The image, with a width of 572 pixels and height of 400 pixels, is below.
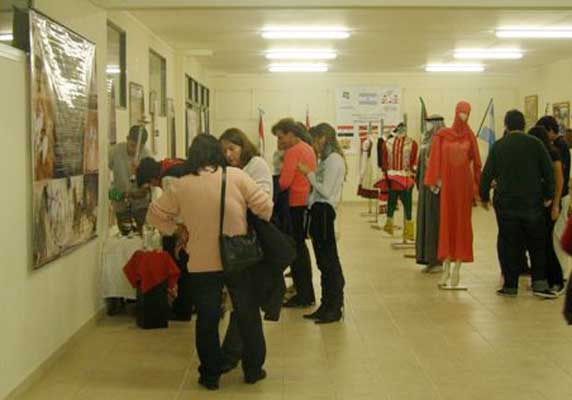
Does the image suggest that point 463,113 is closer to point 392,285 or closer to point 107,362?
point 392,285

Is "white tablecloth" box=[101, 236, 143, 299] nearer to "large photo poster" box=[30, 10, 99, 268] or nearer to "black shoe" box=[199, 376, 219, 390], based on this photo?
"large photo poster" box=[30, 10, 99, 268]

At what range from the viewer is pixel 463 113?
7312mm

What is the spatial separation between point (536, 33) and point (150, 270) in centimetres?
642

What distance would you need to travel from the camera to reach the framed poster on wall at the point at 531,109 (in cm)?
1543

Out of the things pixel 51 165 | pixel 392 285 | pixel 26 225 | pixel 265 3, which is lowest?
pixel 392 285

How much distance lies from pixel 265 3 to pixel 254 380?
272cm

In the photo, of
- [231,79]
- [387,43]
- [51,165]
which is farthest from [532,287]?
[231,79]

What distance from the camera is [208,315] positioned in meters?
4.47

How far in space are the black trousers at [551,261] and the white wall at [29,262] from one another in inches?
154

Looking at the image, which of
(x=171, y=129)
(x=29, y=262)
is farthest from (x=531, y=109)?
(x=29, y=262)

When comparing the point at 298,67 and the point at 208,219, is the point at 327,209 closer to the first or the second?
the point at 208,219

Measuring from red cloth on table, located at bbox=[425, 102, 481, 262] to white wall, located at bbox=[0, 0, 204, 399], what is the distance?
9.81ft

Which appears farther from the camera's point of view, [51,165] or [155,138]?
[155,138]

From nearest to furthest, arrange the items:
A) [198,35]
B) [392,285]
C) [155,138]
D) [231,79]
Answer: [392,285] → [155,138] → [198,35] → [231,79]
